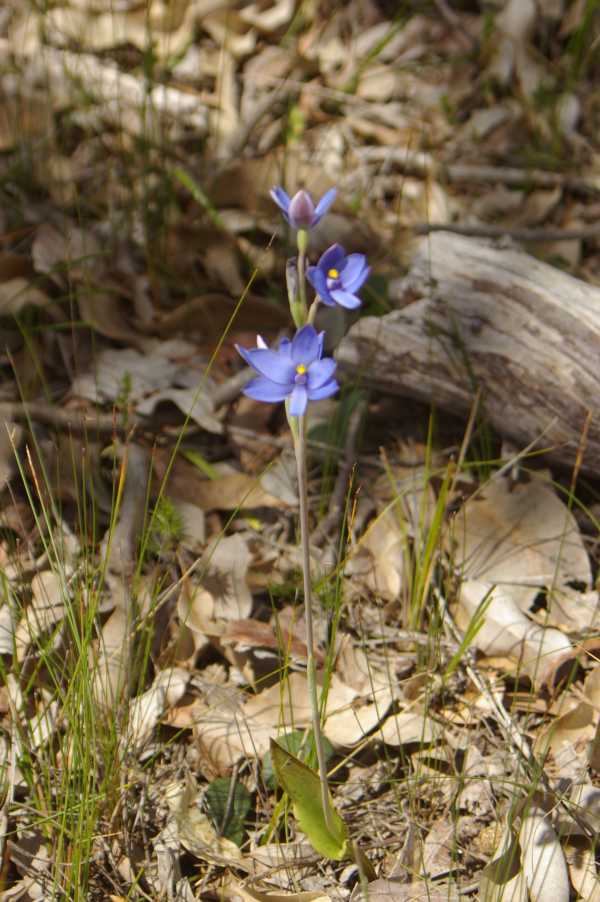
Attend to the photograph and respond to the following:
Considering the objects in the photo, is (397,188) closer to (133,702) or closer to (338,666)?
(338,666)

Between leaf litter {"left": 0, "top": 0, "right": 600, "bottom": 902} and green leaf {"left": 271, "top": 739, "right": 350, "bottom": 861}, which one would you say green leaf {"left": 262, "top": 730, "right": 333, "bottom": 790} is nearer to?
leaf litter {"left": 0, "top": 0, "right": 600, "bottom": 902}

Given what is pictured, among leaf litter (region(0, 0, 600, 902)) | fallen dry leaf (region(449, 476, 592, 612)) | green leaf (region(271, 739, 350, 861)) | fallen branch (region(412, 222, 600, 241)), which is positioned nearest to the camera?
green leaf (region(271, 739, 350, 861))

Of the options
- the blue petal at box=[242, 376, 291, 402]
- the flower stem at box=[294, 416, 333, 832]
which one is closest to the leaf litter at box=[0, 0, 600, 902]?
the flower stem at box=[294, 416, 333, 832]

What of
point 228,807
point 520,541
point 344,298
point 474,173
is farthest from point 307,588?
point 474,173

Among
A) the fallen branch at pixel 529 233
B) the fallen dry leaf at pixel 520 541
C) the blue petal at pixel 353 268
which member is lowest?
the fallen dry leaf at pixel 520 541

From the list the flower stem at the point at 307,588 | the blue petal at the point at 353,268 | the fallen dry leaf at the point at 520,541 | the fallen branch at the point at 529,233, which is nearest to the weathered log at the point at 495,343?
the fallen dry leaf at the point at 520,541

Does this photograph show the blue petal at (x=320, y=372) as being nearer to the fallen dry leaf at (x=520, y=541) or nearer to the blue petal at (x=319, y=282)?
the blue petal at (x=319, y=282)
